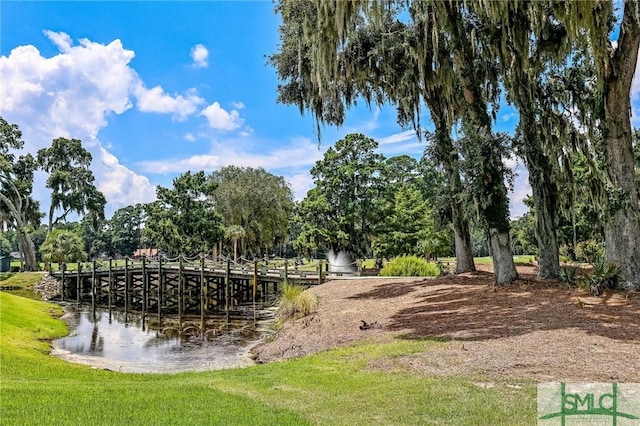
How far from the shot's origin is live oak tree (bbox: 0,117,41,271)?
134 feet

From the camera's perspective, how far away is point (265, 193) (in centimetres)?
4978

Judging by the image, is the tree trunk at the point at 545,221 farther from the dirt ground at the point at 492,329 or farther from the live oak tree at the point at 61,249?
the live oak tree at the point at 61,249

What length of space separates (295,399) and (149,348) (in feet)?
39.4

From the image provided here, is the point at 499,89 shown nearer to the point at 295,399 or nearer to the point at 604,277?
the point at 604,277

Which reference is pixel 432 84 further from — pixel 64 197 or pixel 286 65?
pixel 64 197

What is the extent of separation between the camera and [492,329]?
894 cm

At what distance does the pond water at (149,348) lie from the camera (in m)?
13.0

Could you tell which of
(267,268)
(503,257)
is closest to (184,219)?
(267,268)

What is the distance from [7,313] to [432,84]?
673 inches

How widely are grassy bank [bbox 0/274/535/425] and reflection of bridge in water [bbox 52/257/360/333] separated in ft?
41.7

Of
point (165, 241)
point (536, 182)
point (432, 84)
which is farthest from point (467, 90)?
point (165, 241)

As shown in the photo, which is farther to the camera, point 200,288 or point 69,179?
point 69,179

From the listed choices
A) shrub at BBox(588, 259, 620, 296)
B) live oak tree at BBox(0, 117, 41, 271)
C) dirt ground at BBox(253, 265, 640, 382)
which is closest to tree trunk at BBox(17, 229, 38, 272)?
live oak tree at BBox(0, 117, 41, 271)

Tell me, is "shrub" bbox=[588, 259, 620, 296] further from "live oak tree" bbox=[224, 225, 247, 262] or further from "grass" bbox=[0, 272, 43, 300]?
"live oak tree" bbox=[224, 225, 247, 262]
